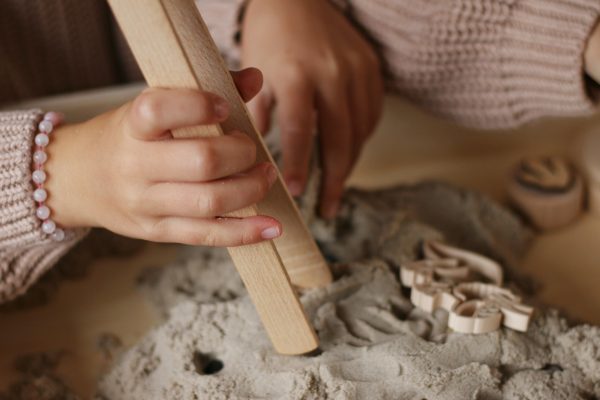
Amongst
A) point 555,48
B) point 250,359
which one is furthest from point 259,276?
point 555,48

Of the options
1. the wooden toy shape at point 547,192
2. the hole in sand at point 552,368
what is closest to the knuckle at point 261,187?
the hole in sand at point 552,368

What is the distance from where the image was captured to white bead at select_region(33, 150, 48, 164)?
1.33 feet

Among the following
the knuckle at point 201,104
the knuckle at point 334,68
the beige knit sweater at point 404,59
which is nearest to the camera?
the knuckle at point 201,104

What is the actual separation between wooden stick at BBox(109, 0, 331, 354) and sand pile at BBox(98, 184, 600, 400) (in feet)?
0.07

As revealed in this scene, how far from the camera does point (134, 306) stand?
1.82 ft

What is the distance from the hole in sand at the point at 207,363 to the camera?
1.42ft

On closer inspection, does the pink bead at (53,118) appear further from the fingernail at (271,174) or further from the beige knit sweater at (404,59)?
the fingernail at (271,174)

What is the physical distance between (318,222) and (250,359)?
0.16m

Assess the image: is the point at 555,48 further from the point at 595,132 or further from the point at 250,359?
the point at 250,359

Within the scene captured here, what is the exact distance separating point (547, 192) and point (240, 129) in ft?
1.23

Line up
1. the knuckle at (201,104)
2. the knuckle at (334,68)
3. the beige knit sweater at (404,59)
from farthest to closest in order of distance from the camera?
the knuckle at (334,68) < the beige knit sweater at (404,59) < the knuckle at (201,104)

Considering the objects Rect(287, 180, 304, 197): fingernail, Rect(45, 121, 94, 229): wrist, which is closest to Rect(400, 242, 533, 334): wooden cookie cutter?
Rect(287, 180, 304, 197): fingernail

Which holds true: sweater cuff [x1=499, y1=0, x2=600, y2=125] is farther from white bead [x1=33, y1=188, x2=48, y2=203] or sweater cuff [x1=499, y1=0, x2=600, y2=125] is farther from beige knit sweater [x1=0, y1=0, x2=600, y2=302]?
white bead [x1=33, y1=188, x2=48, y2=203]

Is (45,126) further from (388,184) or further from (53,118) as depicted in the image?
(388,184)
